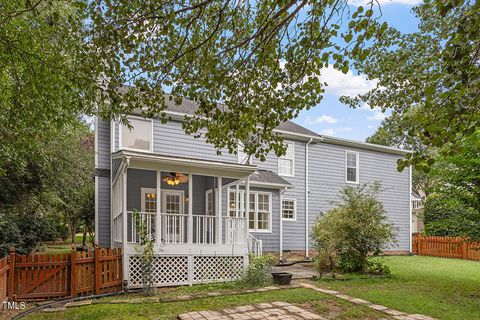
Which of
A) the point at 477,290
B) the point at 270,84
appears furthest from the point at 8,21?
the point at 477,290

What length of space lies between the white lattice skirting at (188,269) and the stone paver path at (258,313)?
2.74 metres

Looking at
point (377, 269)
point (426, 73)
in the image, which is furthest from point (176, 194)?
point (426, 73)

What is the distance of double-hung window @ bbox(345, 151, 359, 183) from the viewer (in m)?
17.4

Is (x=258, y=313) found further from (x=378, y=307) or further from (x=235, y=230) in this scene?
(x=235, y=230)

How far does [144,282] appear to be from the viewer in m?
8.44

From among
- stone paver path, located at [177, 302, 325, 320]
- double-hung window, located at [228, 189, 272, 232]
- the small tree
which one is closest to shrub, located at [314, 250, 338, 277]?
the small tree

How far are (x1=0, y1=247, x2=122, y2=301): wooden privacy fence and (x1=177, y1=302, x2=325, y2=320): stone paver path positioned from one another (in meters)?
2.93

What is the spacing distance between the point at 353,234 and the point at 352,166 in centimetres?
703

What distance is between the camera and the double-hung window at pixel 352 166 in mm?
17359

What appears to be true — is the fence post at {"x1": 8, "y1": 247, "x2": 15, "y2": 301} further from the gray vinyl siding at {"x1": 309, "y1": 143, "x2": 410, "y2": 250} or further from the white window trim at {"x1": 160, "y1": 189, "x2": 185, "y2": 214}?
the gray vinyl siding at {"x1": 309, "y1": 143, "x2": 410, "y2": 250}

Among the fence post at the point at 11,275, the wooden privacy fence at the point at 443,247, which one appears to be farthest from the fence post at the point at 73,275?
the wooden privacy fence at the point at 443,247

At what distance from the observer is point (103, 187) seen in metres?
12.0

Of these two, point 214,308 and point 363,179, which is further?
point 363,179

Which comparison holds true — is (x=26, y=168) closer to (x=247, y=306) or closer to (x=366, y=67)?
(x=247, y=306)
